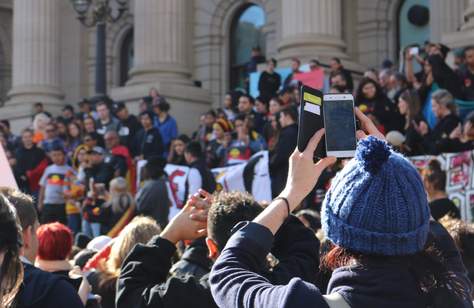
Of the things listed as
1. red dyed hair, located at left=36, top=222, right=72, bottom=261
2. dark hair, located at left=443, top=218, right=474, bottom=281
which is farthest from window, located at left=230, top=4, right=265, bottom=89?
dark hair, located at left=443, top=218, right=474, bottom=281

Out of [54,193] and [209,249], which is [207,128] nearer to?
[54,193]

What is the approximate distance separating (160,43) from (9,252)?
1761 cm

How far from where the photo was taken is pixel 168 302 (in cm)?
365

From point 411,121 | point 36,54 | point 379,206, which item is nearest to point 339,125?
point 379,206

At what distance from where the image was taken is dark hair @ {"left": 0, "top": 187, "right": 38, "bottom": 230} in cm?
381

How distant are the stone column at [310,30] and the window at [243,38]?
703 cm

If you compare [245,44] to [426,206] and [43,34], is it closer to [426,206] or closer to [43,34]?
[43,34]

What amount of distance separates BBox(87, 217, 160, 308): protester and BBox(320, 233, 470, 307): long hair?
2.82m

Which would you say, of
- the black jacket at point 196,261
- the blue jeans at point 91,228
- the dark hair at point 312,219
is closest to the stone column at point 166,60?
the blue jeans at point 91,228

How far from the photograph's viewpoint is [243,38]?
970 inches

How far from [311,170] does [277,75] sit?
12.9m

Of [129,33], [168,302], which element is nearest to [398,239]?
[168,302]

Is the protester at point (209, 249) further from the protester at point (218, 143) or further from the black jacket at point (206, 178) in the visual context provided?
the protester at point (218, 143)

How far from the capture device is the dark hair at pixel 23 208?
3.81 meters
